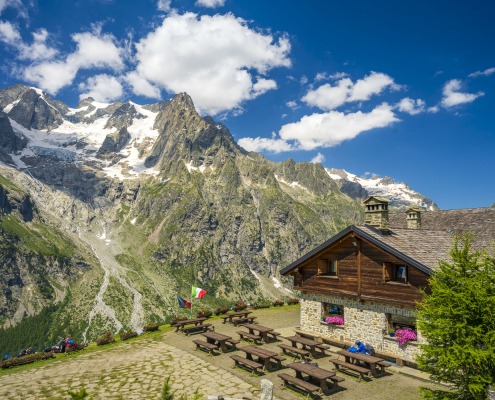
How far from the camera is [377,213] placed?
25.0 m

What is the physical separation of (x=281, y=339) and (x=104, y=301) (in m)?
195

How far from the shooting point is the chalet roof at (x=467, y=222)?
1233 inches

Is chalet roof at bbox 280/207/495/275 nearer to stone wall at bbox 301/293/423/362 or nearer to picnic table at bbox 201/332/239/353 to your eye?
stone wall at bbox 301/293/423/362

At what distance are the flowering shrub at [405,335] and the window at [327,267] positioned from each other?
20.0ft

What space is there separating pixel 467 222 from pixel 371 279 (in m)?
18.3

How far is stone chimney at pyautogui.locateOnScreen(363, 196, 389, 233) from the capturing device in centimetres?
2414

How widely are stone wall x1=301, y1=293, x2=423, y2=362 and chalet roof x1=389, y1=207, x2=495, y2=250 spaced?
11.7m

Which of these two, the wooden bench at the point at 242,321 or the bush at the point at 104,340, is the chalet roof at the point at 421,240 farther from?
the bush at the point at 104,340

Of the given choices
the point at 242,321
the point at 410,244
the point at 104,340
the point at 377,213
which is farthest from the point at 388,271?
the point at 104,340

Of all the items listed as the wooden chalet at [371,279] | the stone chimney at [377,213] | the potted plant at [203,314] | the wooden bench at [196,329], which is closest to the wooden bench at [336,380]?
the wooden chalet at [371,279]

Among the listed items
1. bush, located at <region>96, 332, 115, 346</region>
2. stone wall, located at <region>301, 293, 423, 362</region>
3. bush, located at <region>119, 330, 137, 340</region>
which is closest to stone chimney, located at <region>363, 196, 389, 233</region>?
stone wall, located at <region>301, 293, 423, 362</region>

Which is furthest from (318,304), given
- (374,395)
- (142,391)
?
(142,391)

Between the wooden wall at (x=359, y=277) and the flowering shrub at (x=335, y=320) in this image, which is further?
the flowering shrub at (x=335, y=320)

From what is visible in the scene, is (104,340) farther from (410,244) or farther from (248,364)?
(410,244)
